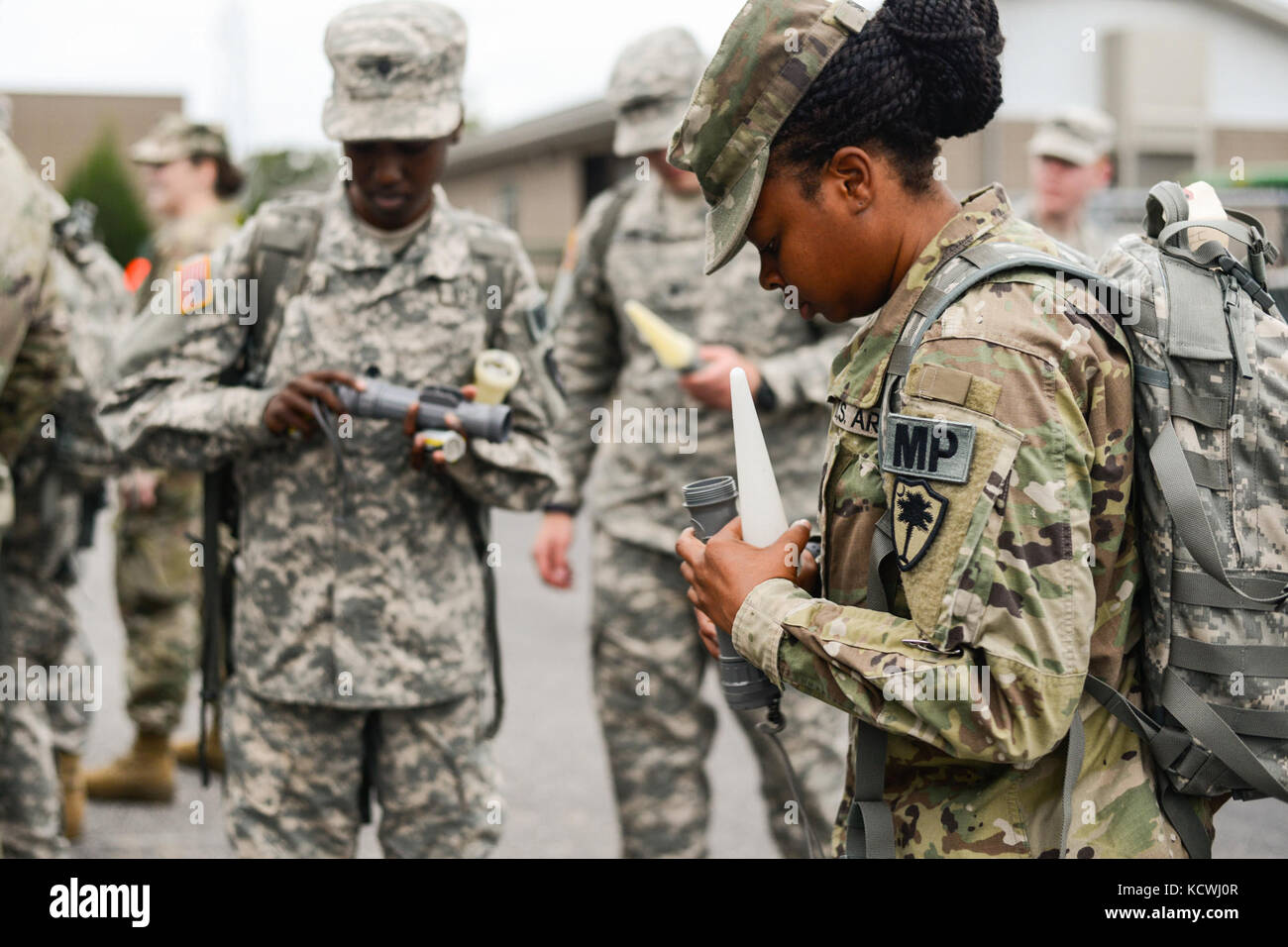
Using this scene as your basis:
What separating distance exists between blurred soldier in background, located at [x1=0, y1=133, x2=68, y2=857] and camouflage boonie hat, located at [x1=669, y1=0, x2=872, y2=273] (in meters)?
1.70

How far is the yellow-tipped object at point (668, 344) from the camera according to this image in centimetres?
357

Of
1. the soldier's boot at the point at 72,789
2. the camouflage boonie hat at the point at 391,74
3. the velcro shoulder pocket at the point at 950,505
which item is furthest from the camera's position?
the soldier's boot at the point at 72,789

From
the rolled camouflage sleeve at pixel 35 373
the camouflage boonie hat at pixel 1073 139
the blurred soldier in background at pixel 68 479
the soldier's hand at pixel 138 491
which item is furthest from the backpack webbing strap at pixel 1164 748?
the camouflage boonie hat at pixel 1073 139

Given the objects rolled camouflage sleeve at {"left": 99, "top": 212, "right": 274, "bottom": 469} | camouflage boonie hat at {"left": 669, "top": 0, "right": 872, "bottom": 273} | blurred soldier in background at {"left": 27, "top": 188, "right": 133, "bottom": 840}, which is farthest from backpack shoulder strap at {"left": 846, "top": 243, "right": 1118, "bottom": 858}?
blurred soldier in background at {"left": 27, "top": 188, "right": 133, "bottom": 840}

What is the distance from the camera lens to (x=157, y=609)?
553 centimetres

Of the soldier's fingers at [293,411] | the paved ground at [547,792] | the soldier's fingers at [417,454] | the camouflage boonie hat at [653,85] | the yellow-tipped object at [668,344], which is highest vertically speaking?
the camouflage boonie hat at [653,85]

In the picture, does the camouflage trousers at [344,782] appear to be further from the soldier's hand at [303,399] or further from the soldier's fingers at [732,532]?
the soldier's fingers at [732,532]

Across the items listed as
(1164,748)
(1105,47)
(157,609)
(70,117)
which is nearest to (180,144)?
(157,609)

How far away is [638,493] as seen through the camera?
3902 millimetres

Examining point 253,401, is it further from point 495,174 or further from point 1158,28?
point 495,174

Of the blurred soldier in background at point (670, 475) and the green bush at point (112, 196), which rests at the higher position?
the green bush at point (112, 196)

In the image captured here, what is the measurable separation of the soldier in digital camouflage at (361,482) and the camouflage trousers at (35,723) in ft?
3.32
